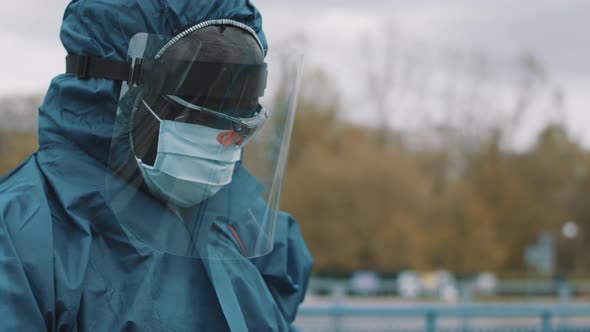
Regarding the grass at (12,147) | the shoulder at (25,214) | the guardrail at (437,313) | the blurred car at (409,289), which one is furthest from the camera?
the grass at (12,147)

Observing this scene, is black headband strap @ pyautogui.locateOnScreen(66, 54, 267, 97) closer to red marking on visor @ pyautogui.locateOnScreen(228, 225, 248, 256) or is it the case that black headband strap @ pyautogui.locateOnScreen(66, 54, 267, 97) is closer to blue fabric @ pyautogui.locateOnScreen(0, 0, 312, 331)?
blue fabric @ pyautogui.locateOnScreen(0, 0, 312, 331)

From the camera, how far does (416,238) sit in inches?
1273

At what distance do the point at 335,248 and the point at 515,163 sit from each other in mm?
9808

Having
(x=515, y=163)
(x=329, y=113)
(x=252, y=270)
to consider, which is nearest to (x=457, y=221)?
(x=515, y=163)

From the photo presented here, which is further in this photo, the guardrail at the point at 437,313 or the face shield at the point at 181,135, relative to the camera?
the guardrail at the point at 437,313

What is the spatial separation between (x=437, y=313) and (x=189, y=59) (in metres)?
5.14

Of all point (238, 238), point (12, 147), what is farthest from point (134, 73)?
point (12, 147)

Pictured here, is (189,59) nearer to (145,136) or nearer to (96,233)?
(145,136)

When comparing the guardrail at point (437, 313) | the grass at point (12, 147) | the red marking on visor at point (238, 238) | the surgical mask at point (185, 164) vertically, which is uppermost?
Answer: the surgical mask at point (185, 164)

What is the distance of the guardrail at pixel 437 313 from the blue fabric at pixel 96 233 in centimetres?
432

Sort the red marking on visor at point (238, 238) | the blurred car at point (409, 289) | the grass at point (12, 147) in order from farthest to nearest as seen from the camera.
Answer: the grass at point (12, 147) < the blurred car at point (409, 289) < the red marking on visor at point (238, 238)

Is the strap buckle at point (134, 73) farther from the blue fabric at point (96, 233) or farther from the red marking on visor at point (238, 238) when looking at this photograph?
the red marking on visor at point (238, 238)

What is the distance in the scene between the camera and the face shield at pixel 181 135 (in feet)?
5.81

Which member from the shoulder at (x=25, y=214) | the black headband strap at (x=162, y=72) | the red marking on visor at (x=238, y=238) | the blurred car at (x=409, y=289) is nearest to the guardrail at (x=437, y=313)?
the red marking on visor at (x=238, y=238)
